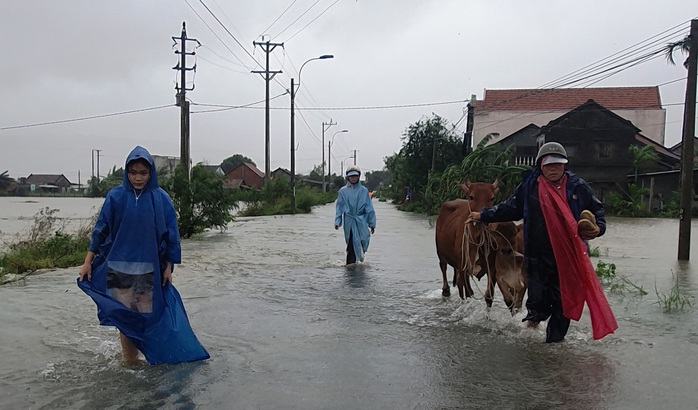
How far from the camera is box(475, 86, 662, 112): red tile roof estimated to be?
55.4 m

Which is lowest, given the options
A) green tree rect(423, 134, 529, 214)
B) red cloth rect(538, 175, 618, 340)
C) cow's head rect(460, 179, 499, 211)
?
red cloth rect(538, 175, 618, 340)

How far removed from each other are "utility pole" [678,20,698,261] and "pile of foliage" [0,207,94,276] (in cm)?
1174

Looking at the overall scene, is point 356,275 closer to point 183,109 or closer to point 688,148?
point 688,148

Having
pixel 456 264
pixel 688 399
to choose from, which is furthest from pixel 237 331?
pixel 688 399

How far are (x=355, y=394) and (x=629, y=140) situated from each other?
4134 cm

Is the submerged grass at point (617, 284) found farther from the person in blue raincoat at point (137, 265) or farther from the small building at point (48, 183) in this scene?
the small building at point (48, 183)

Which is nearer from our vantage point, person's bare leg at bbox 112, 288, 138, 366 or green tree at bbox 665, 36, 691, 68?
person's bare leg at bbox 112, 288, 138, 366

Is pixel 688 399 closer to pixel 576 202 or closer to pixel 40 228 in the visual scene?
pixel 576 202

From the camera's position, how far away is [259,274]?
10.4 m

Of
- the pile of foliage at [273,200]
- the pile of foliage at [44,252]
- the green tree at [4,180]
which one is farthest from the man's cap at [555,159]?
the green tree at [4,180]

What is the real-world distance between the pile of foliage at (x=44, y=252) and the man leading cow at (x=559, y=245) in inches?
318

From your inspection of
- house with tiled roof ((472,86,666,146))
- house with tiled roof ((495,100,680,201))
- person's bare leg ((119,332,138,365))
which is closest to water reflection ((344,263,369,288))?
person's bare leg ((119,332,138,365))

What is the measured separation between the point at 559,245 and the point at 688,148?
9493 millimetres

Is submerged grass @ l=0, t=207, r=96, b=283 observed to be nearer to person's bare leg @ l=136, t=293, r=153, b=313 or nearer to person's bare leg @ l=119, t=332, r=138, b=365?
person's bare leg @ l=119, t=332, r=138, b=365
